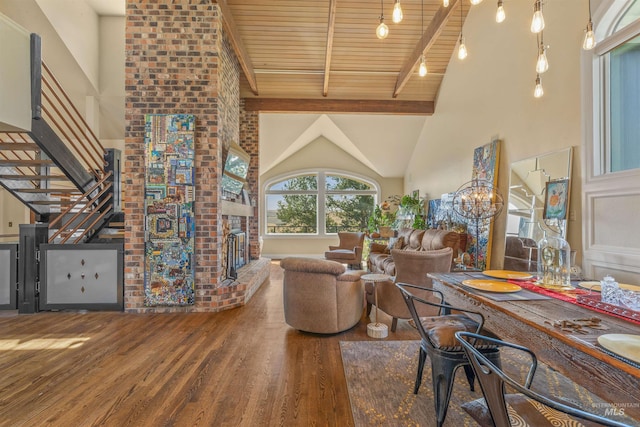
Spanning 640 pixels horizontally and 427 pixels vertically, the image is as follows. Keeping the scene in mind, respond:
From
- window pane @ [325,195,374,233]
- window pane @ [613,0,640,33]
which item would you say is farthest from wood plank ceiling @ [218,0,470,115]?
window pane @ [325,195,374,233]

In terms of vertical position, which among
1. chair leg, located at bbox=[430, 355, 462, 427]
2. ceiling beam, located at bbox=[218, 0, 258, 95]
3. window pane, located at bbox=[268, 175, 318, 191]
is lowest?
chair leg, located at bbox=[430, 355, 462, 427]

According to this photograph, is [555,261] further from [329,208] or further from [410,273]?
[329,208]

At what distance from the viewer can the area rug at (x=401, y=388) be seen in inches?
77.0

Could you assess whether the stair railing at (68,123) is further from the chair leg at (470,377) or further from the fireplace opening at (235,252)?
the chair leg at (470,377)

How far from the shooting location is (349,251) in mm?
6898

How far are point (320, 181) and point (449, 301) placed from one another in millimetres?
7367

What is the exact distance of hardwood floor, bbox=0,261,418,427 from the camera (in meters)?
1.98

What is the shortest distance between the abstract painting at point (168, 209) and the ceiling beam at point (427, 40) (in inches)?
124

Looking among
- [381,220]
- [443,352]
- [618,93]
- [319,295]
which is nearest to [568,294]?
[443,352]

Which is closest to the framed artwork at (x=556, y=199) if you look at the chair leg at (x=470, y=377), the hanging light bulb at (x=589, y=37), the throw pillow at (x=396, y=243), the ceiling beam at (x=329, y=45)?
the hanging light bulb at (x=589, y=37)

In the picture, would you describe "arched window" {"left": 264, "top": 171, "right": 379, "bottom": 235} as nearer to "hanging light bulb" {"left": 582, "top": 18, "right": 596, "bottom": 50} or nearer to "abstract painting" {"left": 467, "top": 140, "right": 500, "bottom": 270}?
"abstract painting" {"left": 467, "top": 140, "right": 500, "bottom": 270}

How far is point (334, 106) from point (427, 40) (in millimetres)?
2355

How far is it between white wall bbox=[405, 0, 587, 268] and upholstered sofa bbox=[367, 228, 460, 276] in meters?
0.63

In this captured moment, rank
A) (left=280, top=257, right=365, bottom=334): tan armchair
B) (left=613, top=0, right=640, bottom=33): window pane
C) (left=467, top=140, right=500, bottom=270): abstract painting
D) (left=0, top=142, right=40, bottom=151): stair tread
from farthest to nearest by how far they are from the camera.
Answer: (left=467, top=140, right=500, bottom=270): abstract painting → (left=0, top=142, right=40, bottom=151): stair tread → (left=280, top=257, right=365, bottom=334): tan armchair → (left=613, top=0, right=640, bottom=33): window pane
